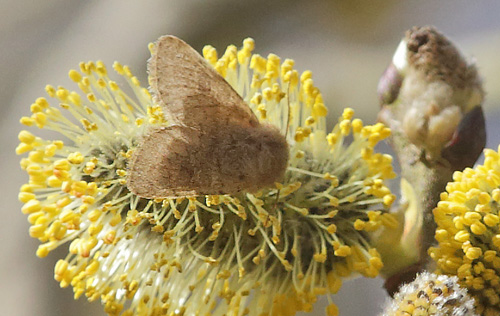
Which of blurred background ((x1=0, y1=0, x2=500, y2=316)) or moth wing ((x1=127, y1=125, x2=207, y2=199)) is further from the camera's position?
blurred background ((x1=0, y1=0, x2=500, y2=316))

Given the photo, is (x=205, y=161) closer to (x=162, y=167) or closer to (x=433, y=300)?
(x=162, y=167)

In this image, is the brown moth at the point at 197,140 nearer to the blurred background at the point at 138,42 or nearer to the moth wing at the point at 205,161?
the moth wing at the point at 205,161

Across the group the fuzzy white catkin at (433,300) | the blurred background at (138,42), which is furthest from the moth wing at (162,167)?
the blurred background at (138,42)

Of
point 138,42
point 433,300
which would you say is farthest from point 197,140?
point 138,42

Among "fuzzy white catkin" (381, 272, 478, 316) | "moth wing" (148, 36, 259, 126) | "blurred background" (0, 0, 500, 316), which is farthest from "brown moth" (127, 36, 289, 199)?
"blurred background" (0, 0, 500, 316)

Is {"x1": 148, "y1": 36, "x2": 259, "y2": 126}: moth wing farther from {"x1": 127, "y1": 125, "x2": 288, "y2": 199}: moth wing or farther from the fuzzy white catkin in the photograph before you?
the fuzzy white catkin

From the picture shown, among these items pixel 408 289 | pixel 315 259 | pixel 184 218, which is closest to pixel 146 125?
pixel 184 218
